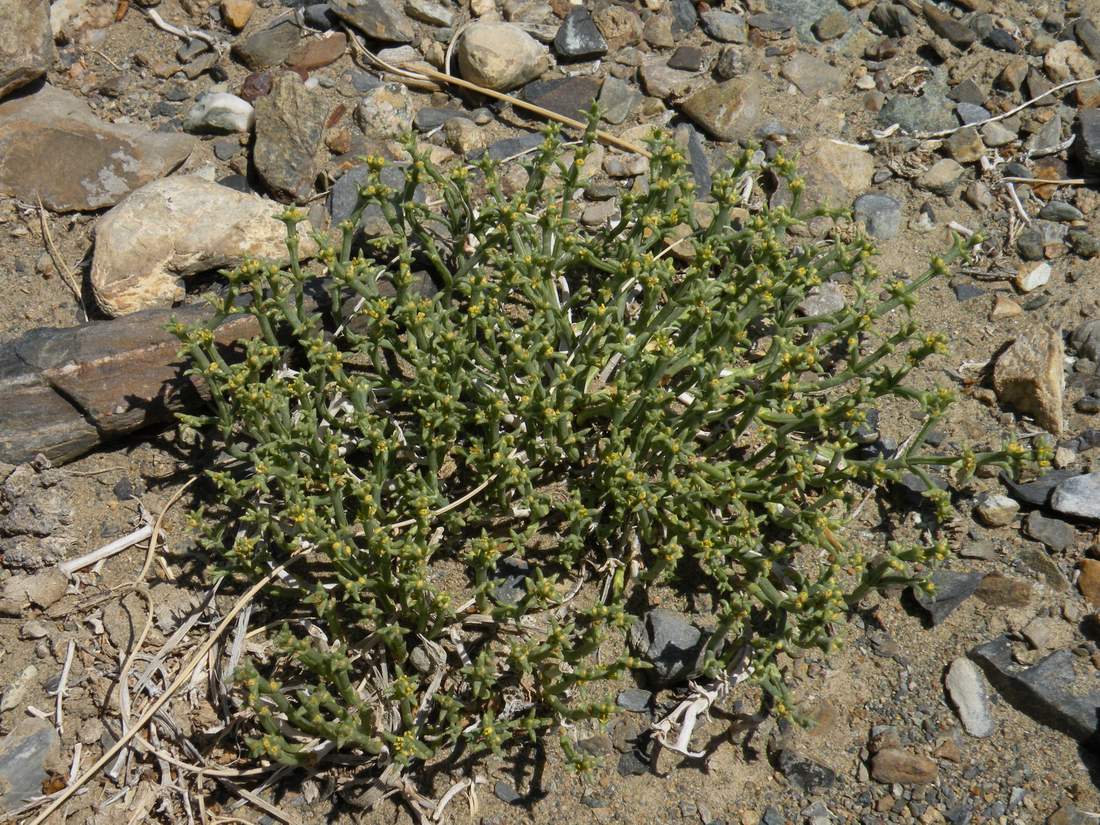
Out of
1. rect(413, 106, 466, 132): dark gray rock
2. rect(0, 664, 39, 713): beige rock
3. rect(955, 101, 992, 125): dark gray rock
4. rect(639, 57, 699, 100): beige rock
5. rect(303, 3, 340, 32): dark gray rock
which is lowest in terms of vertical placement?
rect(0, 664, 39, 713): beige rock

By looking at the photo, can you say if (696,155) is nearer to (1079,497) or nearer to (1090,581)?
(1079,497)

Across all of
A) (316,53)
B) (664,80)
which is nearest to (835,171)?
(664,80)

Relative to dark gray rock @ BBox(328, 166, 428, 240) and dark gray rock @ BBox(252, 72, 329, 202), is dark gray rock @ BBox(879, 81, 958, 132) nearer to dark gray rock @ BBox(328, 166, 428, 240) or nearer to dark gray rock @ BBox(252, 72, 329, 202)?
dark gray rock @ BBox(328, 166, 428, 240)

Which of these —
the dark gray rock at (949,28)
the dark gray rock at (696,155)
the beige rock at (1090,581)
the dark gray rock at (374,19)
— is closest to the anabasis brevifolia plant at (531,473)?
→ the beige rock at (1090,581)

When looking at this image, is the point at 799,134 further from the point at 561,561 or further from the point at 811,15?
the point at 561,561

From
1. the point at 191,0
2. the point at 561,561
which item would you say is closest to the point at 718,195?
the point at 561,561

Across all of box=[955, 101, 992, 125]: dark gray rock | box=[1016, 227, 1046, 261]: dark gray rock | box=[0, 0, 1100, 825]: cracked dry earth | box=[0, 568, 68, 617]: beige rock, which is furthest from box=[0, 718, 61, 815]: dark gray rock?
box=[955, 101, 992, 125]: dark gray rock

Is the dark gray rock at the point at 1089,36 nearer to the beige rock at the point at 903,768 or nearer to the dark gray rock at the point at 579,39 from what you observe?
the dark gray rock at the point at 579,39
